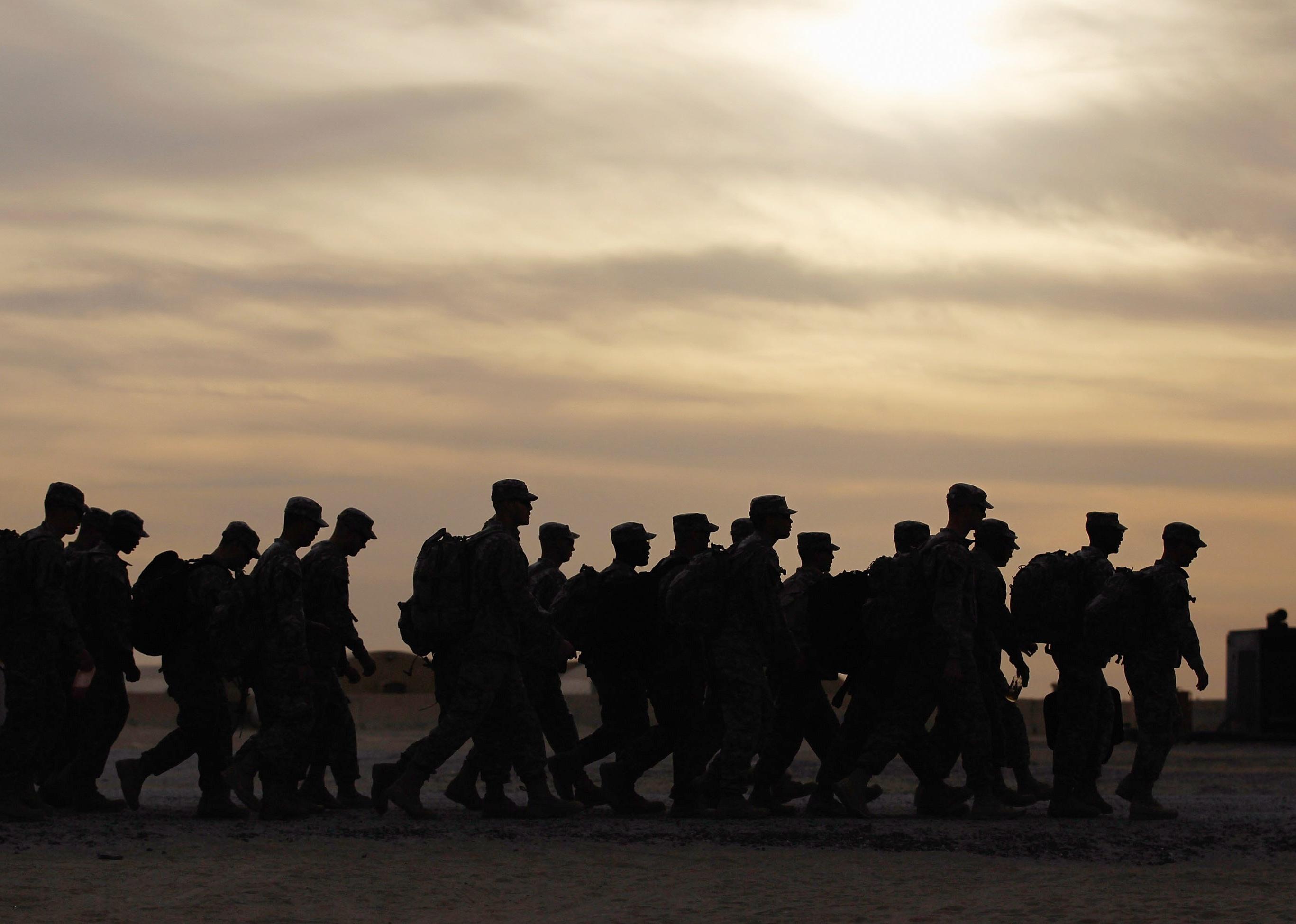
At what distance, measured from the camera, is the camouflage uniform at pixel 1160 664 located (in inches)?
497

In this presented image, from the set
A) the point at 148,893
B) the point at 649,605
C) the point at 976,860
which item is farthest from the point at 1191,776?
the point at 148,893

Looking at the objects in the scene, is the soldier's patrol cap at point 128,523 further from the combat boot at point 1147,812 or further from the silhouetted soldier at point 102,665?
the combat boot at point 1147,812

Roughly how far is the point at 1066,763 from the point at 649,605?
3.24 metres

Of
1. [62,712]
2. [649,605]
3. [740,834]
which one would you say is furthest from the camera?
[649,605]

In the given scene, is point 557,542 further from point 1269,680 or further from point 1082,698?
point 1269,680

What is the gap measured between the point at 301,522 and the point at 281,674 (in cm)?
103

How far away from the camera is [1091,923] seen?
816 centimetres

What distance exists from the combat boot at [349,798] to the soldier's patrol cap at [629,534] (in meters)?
2.69

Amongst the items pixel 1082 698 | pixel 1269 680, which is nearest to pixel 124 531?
pixel 1082 698

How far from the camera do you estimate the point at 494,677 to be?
12008 mm

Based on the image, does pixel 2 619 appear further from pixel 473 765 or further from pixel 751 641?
pixel 751 641

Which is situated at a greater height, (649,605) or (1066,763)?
(649,605)

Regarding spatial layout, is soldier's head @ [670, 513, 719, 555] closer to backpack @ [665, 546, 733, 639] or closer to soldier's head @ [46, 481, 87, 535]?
backpack @ [665, 546, 733, 639]

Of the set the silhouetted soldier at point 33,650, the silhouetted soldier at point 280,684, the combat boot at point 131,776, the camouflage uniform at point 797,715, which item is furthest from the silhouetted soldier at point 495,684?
the silhouetted soldier at point 33,650
